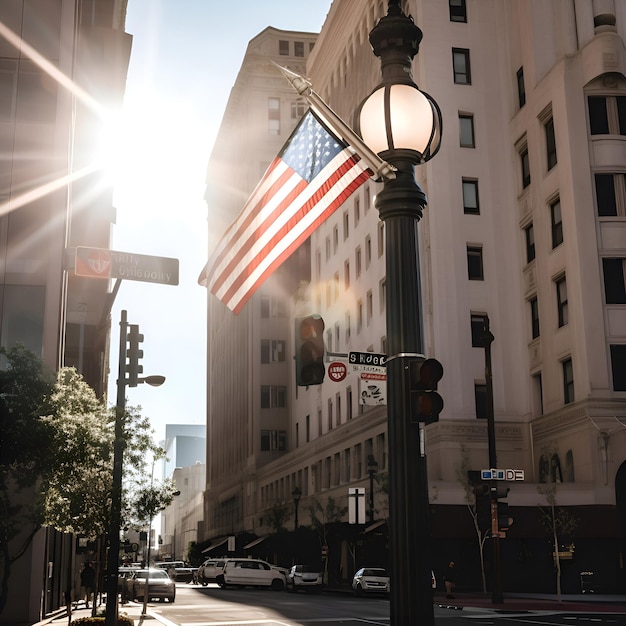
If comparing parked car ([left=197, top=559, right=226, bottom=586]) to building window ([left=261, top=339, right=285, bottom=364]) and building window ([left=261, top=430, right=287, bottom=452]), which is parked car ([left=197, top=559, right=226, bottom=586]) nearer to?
building window ([left=261, top=430, right=287, bottom=452])

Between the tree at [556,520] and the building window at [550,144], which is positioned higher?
the building window at [550,144]

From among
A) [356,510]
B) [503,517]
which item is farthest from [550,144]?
[356,510]

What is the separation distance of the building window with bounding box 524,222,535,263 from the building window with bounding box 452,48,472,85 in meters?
10.7

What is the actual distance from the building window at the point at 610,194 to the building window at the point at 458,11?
16.7 m

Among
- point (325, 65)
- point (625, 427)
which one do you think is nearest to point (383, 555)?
point (625, 427)

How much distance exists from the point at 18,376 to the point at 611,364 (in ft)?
105

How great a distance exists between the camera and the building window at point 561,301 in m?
48.0

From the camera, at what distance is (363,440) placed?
63.6 meters

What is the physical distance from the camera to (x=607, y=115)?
48469 mm

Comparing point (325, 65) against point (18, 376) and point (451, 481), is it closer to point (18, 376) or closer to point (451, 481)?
point (451, 481)

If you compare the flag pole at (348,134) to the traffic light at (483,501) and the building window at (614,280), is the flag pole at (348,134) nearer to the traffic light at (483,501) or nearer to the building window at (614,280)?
the traffic light at (483,501)

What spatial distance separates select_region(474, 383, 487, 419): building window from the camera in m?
52.1

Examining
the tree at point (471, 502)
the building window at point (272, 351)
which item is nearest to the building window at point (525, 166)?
→ the tree at point (471, 502)

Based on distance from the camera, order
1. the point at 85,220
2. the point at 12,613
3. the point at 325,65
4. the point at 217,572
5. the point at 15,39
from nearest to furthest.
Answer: the point at 12,613, the point at 15,39, the point at 85,220, the point at 217,572, the point at 325,65
